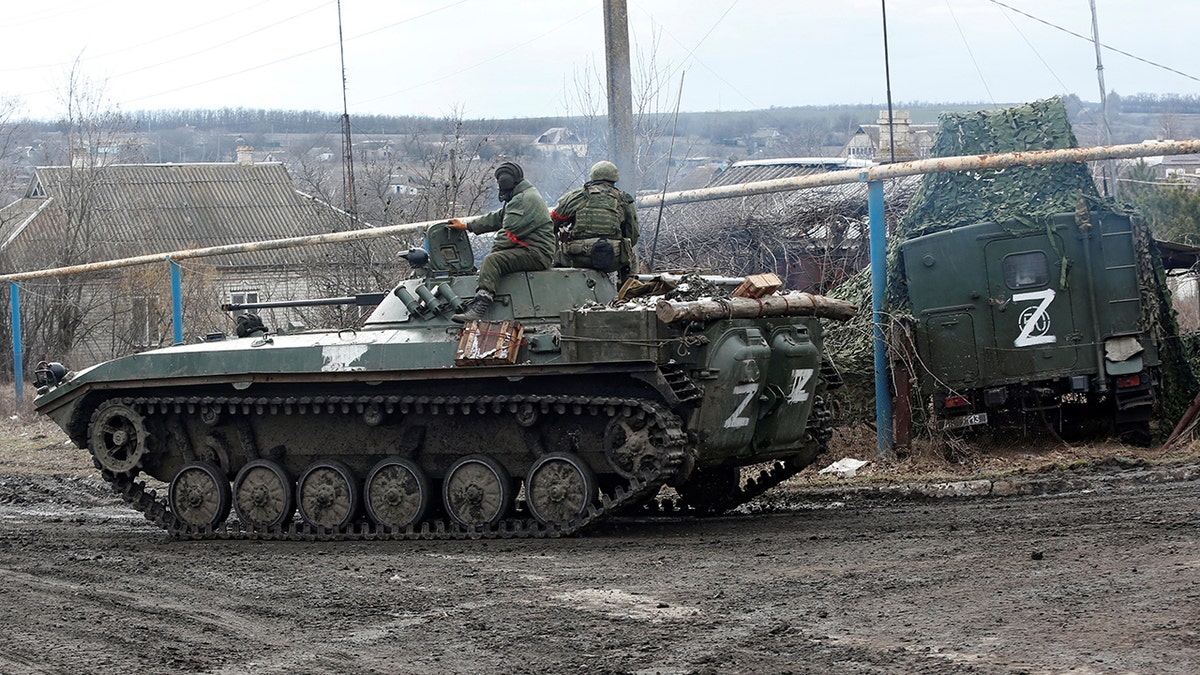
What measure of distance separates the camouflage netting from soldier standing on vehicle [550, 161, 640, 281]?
2.75 meters

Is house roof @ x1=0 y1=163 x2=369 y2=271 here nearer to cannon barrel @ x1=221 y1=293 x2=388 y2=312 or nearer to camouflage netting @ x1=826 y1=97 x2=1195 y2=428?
cannon barrel @ x1=221 y1=293 x2=388 y2=312

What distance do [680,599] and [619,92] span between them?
304 inches

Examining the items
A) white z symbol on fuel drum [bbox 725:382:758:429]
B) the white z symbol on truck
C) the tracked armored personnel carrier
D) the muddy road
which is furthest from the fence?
the muddy road

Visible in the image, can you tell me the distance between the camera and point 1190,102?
888 inches

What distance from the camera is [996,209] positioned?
13.4 metres

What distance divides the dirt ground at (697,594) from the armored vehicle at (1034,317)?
1.15m

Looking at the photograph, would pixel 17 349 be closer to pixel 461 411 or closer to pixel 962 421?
pixel 461 411

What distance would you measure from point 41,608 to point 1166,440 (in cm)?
954

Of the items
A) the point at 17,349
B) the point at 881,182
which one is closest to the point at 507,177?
the point at 881,182

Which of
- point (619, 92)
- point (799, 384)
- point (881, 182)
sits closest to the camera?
point (799, 384)

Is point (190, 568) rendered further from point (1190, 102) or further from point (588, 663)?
point (1190, 102)

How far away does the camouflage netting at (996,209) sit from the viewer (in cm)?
1293

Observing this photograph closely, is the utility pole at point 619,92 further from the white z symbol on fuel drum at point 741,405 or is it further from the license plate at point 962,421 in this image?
the white z symbol on fuel drum at point 741,405

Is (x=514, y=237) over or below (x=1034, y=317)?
over
